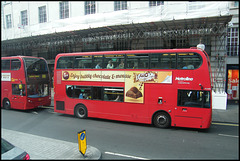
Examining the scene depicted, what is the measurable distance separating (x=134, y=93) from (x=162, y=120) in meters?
1.88

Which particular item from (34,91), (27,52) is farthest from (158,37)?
(27,52)

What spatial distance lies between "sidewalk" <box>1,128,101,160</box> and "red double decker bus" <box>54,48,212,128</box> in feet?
12.6

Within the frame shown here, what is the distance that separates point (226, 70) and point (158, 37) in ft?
20.3

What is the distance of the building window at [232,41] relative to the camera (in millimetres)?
13492

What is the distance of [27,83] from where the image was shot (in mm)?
10828

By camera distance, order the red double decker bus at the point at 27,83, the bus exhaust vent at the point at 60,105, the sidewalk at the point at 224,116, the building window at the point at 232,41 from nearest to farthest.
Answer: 1. the sidewalk at the point at 224,116
2. the red double decker bus at the point at 27,83
3. the bus exhaust vent at the point at 60,105
4. the building window at the point at 232,41

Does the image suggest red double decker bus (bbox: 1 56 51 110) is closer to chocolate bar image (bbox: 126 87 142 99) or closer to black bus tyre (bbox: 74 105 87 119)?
black bus tyre (bbox: 74 105 87 119)

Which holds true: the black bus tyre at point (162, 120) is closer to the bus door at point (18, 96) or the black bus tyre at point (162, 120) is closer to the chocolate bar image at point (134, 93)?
the chocolate bar image at point (134, 93)

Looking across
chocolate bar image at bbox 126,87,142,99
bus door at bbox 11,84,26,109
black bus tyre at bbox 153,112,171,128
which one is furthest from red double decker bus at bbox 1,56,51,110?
black bus tyre at bbox 153,112,171,128

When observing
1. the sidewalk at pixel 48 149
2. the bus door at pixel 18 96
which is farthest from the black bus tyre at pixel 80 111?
the sidewalk at pixel 48 149

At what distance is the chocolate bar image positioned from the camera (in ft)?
28.1

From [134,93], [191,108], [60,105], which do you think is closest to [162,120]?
[191,108]

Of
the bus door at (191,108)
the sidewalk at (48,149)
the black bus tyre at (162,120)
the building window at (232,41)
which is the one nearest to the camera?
the sidewalk at (48,149)

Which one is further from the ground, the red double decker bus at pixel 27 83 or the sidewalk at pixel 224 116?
the red double decker bus at pixel 27 83
